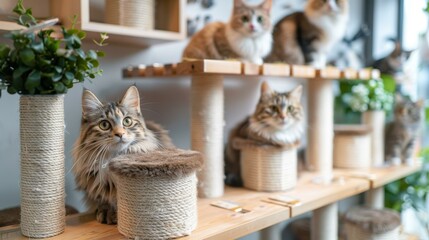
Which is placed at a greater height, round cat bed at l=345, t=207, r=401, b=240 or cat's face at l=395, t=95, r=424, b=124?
cat's face at l=395, t=95, r=424, b=124

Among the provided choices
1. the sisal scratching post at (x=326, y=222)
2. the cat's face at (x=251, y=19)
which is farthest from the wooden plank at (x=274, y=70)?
the sisal scratching post at (x=326, y=222)

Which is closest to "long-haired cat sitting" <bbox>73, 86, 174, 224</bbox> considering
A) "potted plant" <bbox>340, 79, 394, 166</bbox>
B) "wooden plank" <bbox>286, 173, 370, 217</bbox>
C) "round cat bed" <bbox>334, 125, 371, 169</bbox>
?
"wooden plank" <bbox>286, 173, 370, 217</bbox>

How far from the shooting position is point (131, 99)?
1130mm

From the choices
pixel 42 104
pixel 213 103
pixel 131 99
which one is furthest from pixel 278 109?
pixel 42 104

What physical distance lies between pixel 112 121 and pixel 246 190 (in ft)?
2.17

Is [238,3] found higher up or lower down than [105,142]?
higher up

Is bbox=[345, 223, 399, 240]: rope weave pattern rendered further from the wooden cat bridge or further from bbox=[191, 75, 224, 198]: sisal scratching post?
bbox=[191, 75, 224, 198]: sisal scratching post

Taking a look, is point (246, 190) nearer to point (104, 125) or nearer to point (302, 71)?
point (302, 71)

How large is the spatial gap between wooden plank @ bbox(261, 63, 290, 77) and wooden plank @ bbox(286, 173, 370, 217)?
452 millimetres

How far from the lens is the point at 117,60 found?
1.53m

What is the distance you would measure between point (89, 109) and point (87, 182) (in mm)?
218

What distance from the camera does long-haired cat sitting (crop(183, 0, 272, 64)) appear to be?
145cm

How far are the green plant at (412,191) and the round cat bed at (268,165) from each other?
1.04 m

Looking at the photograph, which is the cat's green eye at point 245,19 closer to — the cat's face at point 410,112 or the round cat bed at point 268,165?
the round cat bed at point 268,165
